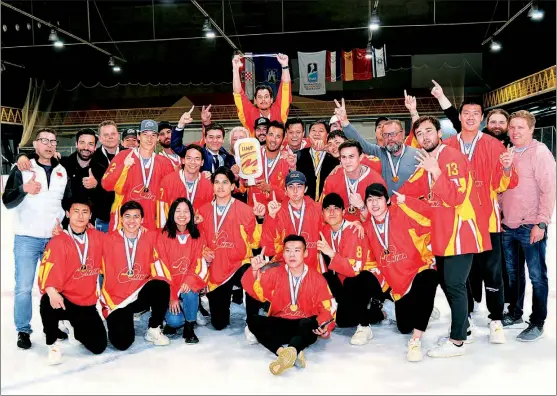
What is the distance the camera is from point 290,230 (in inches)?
172

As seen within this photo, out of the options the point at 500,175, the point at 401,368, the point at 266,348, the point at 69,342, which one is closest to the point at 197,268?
the point at 266,348

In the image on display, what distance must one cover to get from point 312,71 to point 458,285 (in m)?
14.3

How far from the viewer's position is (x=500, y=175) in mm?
3854

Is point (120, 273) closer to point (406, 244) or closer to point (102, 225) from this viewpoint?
point (102, 225)

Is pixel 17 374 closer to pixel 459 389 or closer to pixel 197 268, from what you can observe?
pixel 197 268

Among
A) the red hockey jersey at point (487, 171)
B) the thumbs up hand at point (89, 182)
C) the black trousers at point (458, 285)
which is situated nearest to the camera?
the black trousers at point (458, 285)

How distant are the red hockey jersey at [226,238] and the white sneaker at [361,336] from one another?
1.21 meters

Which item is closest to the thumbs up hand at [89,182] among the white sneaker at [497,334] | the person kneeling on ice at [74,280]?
the person kneeling on ice at [74,280]

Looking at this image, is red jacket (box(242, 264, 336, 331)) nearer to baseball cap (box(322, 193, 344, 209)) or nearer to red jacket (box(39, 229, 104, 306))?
baseball cap (box(322, 193, 344, 209))

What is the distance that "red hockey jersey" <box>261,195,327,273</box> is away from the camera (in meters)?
4.36

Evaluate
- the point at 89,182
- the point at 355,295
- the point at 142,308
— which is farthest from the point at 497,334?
the point at 89,182

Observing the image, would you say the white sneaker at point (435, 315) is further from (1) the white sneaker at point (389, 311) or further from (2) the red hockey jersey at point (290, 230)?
(2) the red hockey jersey at point (290, 230)

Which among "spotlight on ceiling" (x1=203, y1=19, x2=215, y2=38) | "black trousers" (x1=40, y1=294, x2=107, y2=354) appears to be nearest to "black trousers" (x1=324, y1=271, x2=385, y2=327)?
"black trousers" (x1=40, y1=294, x2=107, y2=354)

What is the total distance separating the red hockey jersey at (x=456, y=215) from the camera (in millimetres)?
3559
